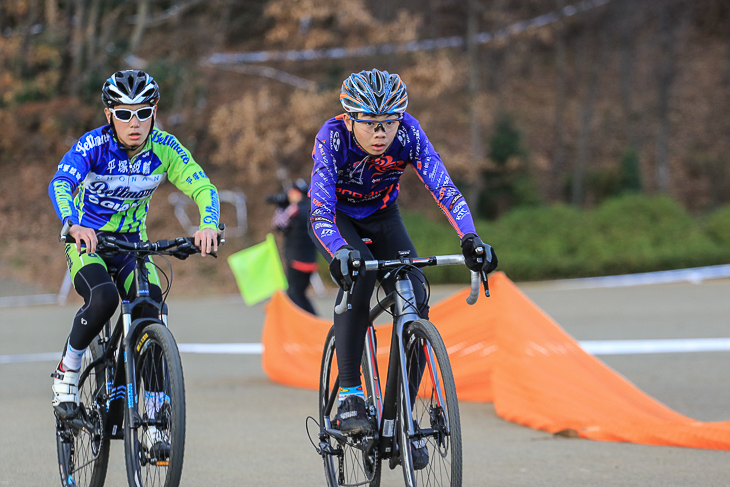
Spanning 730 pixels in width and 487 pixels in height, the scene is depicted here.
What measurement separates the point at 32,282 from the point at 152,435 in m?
18.2

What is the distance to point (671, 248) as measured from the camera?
23078mm

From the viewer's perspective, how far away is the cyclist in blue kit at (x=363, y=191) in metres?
4.40

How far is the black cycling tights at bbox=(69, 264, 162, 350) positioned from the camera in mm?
4645

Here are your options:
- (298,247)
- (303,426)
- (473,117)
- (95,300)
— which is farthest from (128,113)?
(473,117)

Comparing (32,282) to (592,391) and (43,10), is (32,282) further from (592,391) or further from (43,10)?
(592,391)

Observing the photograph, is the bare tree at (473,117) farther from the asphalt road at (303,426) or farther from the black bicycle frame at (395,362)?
the black bicycle frame at (395,362)

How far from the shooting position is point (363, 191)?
4.77 metres

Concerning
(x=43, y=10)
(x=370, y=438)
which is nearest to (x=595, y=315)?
(x=370, y=438)

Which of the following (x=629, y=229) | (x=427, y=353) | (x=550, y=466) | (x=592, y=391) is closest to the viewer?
(x=427, y=353)

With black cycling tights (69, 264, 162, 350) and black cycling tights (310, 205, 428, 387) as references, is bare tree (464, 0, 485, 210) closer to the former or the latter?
black cycling tights (310, 205, 428, 387)

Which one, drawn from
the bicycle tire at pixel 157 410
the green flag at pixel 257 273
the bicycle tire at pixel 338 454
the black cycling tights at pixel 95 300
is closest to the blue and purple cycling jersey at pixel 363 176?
the bicycle tire at pixel 338 454

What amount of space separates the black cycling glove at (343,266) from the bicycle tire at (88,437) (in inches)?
58.6

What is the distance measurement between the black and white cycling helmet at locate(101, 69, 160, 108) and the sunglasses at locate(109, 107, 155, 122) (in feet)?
0.11

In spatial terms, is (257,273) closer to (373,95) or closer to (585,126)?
(373,95)
